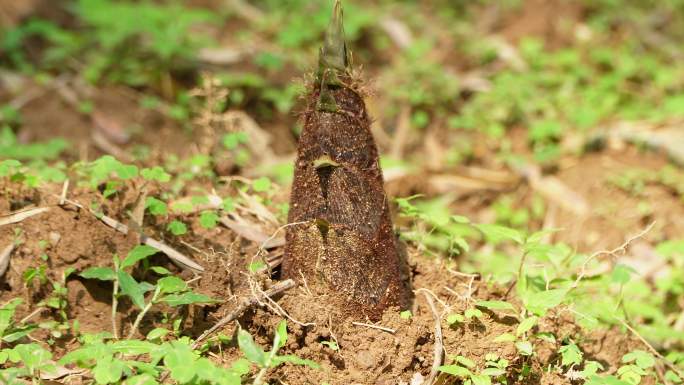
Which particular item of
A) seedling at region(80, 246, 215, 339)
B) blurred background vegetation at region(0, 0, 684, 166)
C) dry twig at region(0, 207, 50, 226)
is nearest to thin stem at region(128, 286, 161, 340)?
seedling at region(80, 246, 215, 339)

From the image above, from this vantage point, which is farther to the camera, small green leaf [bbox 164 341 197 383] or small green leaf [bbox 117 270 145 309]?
small green leaf [bbox 117 270 145 309]

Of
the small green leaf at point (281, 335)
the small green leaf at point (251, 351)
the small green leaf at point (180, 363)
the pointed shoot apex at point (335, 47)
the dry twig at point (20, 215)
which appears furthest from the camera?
the dry twig at point (20, 215)

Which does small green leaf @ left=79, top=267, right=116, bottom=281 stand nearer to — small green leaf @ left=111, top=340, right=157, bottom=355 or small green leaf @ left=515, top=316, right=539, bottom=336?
small green leaf @ left=111, top=340, right=157, bottom=355

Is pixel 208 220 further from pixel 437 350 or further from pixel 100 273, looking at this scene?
pixel 437 350

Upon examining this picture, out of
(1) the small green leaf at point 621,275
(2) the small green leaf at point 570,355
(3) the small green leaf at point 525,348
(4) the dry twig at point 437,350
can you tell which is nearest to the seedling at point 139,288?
(4) the dry twig at point 437,350

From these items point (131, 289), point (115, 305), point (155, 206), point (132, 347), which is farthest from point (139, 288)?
point (155, 206)

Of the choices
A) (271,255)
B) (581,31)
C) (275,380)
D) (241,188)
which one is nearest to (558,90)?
(581,31)

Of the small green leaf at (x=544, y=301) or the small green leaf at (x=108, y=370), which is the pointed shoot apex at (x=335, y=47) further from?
the small green leaf at (x=108, y=370)

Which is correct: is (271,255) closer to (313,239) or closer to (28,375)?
(313,239)
